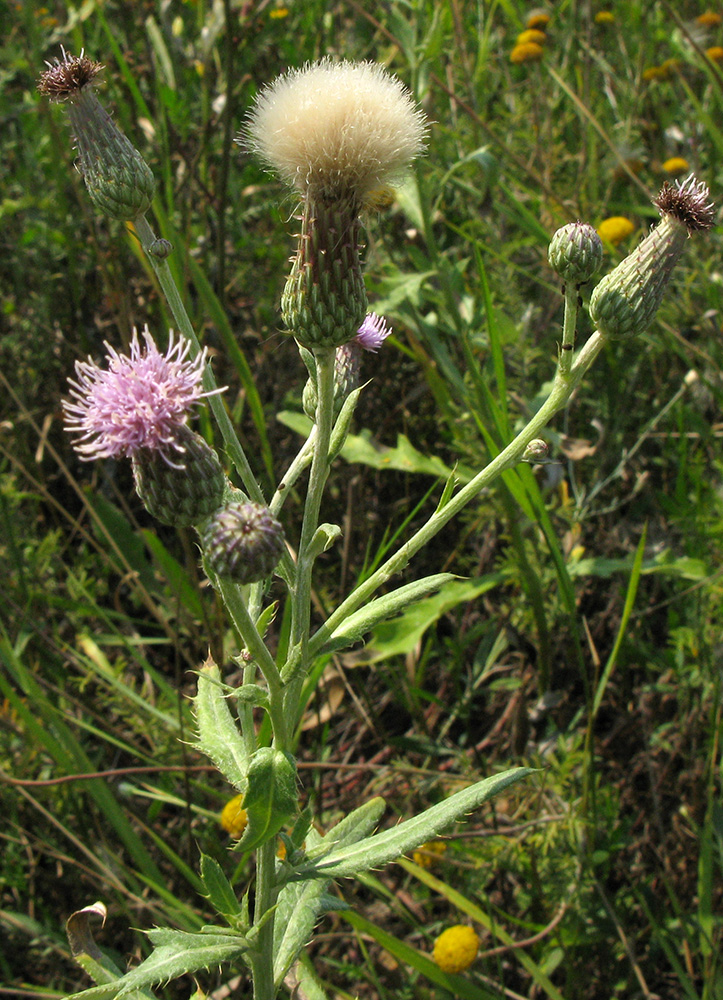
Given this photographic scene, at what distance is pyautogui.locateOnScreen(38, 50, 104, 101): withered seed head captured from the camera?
6.41 ft

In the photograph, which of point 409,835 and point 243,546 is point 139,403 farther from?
point 409,835

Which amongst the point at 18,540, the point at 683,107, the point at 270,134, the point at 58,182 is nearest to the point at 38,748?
the point at 18,540

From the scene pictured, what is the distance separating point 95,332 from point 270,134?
3.30 metres

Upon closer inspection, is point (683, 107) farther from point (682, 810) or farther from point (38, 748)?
point (38, 748)

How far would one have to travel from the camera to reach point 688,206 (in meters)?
1.99

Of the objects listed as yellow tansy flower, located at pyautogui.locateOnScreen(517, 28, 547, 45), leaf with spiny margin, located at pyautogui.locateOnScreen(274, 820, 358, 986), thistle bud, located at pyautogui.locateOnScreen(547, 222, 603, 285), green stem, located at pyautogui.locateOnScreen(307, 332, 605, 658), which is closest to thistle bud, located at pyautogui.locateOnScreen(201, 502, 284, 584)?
green stem, located at pyautogui.locateOnScreen(307, 332, 605, 658)

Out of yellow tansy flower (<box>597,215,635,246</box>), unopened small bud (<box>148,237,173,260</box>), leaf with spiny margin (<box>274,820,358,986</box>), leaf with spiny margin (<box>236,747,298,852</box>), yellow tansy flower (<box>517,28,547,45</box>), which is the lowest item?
leaf with spiny margin (<box>274,820,358,986</box>)

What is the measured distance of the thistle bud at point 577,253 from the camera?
193cm

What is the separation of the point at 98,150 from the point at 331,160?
629mm

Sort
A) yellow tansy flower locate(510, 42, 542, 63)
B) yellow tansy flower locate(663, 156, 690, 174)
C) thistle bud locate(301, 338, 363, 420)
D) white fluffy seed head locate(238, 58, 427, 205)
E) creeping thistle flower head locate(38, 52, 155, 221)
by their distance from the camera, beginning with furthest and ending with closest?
yellow tansy flower locate(510, 42, 542, 63), yellow tansy flower locate(663, 156, 690, 174), thistle bud locate(301, 338, 363, 420), creeping thistle flower head locate(38, 52, 155, 221), white fluffy seed head locate(238, 58, 427, 205)

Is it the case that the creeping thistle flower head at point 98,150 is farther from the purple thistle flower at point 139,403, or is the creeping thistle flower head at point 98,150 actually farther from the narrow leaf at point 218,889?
the narrow leaf at point 218,889

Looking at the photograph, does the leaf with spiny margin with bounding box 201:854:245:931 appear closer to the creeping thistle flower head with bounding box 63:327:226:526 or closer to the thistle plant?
the thistle plant

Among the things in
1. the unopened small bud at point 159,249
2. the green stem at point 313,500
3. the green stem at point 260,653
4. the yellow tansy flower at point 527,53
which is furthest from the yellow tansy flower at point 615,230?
A: the green stem at point 260,653

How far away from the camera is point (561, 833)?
2.88 metres
